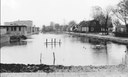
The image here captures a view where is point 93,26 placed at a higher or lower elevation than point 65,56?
higher

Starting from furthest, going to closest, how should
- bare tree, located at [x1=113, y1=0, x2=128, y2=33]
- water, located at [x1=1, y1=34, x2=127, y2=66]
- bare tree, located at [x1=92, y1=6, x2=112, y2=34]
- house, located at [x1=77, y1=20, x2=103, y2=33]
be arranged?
house, located at [x1=77, y1=20, x2=103, y2=33] → bare tree, located at [x1=92, y1=6, x2=112, y2=34] → bare tree, located at [x1=113, y1=0, x2=128, y2=33] → water, located at [x1=1, y1=34, x2=127, y2=66]

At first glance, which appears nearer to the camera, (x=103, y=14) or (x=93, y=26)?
(x=103, y=14)

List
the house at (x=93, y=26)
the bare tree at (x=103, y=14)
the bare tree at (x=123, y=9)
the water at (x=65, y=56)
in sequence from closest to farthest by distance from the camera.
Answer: the water at (x=65, y=56) → the bare tree at (x=123, y=9) → the bare tree at (x=103, y=14) → the house at (x=93, y=26)

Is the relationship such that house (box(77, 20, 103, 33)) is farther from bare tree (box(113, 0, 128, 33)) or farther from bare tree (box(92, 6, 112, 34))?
bare tree (box(113, 0, 128, 33))

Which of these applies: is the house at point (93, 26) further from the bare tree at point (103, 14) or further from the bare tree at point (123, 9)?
the bare tree at point (123, 9)

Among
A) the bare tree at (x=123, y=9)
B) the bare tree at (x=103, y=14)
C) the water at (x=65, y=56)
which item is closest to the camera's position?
the water at (x=65, y=56)

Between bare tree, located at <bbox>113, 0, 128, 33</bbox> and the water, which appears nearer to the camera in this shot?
the water

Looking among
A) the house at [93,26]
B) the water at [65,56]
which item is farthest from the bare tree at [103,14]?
the water at [65,56]

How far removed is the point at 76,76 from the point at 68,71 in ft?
2.99

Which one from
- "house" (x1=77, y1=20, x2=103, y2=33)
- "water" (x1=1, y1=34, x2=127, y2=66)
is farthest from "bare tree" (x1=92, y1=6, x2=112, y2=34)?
"water" (x1=1, y1=34, x2=127, y2=66)

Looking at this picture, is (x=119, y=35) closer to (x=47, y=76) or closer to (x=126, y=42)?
(x=126, y=42)

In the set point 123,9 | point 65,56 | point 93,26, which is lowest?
point 65,56

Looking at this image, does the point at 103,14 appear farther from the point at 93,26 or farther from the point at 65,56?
the point at 65,56

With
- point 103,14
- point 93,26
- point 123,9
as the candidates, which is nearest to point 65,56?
point 123,9
